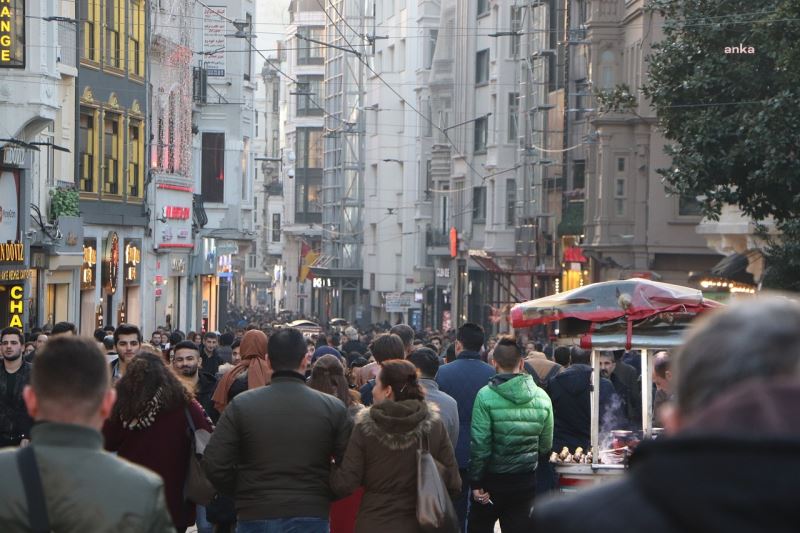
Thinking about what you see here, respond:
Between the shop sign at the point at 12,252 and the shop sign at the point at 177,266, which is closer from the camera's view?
the shop sign at the point at 12,252

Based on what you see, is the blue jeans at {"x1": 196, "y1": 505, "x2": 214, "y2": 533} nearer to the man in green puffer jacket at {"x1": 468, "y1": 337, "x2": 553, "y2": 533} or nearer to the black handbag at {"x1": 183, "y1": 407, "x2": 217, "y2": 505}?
the man in green puffer jacket at {"x1": 468, "y1": 337, "x2": 553, "y2": 533}

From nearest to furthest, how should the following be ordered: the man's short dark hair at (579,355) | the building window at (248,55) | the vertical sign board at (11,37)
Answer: the man's short dark hair at (579,355) < the vertical sign board at (11,37) < the building window at (248,55)

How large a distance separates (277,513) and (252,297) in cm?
15647

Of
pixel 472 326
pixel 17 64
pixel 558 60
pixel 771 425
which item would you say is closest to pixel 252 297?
pixel 558 60

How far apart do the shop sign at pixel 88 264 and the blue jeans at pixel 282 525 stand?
28.7m

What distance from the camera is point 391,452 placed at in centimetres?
833

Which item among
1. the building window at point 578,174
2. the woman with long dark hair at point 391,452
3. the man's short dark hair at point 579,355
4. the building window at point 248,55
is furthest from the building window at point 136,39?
the woman with long dark hair at point 391,452

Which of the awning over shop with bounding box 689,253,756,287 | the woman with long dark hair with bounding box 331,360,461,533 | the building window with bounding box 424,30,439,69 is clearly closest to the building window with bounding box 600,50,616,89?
the awning over shop with bounding box 689,253,756,287

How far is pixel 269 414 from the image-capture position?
7859mm

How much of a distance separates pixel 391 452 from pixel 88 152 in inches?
1190

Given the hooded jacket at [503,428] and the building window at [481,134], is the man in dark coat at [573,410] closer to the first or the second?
the hooded jacket at [503,428]

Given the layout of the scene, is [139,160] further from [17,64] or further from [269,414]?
[269,414]

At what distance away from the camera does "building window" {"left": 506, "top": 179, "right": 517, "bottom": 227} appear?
55125 mm

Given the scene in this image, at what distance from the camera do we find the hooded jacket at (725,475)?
2221 mm
